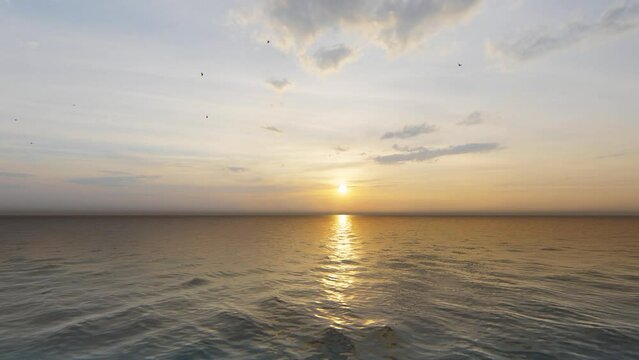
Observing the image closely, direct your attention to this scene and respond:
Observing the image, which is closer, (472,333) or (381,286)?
(472,333)

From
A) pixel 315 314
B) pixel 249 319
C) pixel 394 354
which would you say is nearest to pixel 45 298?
pixel 249 319

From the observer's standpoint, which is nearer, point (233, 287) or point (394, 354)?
point (394, 354)

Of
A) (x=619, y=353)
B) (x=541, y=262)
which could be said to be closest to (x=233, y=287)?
(x=619, y=353)

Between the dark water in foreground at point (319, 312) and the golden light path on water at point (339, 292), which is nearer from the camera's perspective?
the dark water in foreground at point (319, 312)

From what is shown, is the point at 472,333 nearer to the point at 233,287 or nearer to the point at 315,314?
the point at 315,314

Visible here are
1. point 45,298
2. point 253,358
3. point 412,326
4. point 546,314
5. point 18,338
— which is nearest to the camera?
point 253,358

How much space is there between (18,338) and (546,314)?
25618mm

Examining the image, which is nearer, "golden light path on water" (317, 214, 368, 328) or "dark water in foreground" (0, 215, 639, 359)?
"dark water in foreground" (0, 215, 639, 359)

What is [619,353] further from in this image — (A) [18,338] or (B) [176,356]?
(A) [18,338]

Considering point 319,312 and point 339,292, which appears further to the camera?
point 339,292

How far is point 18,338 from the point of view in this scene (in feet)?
50.6

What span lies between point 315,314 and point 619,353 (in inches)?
520

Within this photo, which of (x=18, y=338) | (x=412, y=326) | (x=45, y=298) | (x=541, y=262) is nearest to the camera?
(x=18, y=338)

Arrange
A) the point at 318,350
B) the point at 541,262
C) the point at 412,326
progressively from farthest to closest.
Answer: the point at 541,262
the point at 412,326
the point at 318,350
